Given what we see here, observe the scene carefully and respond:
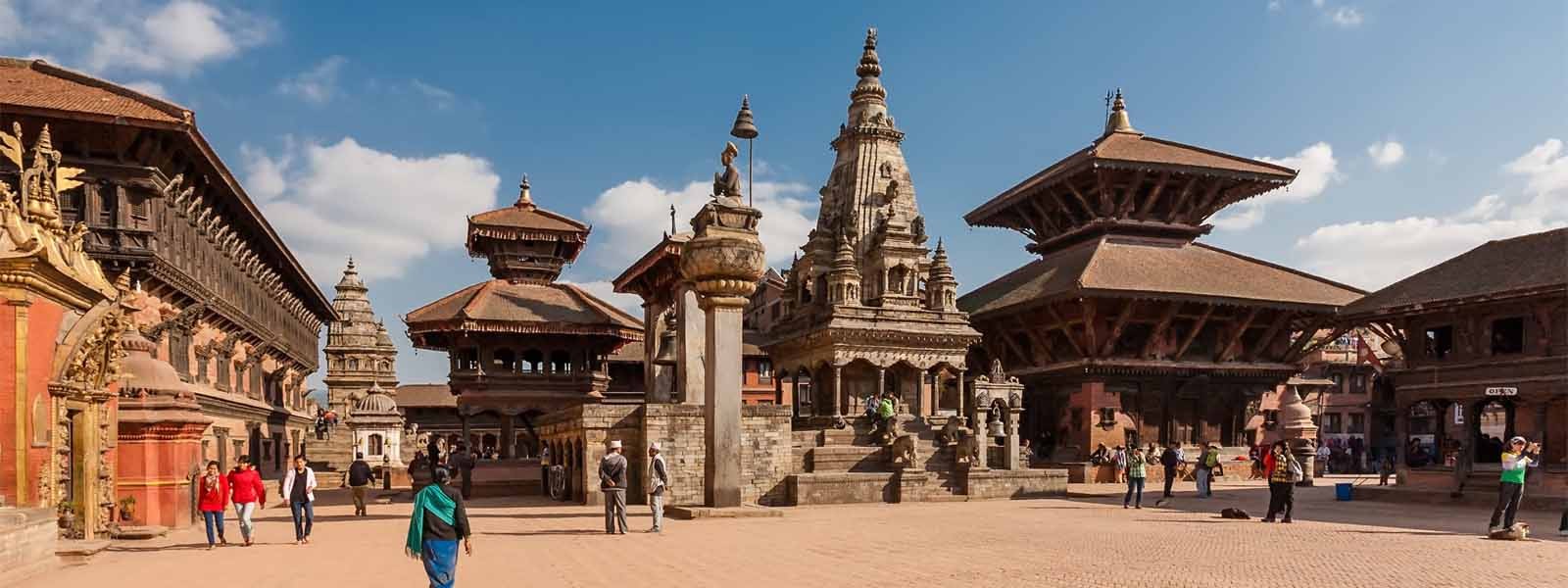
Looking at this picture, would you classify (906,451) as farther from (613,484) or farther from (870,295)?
(870,295)

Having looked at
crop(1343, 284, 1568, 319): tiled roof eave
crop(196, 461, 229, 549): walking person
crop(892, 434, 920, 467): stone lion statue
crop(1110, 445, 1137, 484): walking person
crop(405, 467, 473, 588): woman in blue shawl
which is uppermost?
crop(1343, 284, 1568, 319): tiled roof eave

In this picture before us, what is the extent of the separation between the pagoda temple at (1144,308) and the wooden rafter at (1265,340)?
7 centimetres

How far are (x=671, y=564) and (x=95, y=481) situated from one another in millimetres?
7990

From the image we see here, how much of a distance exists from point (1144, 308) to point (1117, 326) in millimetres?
1357

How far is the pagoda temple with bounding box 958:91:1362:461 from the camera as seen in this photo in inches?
1458

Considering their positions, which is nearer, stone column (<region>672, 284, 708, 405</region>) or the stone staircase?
stone column (<region>672, 284, 708, 405</region>)

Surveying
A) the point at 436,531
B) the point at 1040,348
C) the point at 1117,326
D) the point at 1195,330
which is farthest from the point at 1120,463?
the point at 436,531

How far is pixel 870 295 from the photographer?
1582 inches

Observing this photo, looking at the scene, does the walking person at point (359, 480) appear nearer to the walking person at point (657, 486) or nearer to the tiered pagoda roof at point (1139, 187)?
the walking person at point (657, 486)

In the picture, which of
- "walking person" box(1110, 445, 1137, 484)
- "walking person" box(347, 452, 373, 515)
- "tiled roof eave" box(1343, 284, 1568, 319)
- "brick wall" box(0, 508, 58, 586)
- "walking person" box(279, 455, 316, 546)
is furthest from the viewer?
"walking person" box(1110, 445, 1137, 484)

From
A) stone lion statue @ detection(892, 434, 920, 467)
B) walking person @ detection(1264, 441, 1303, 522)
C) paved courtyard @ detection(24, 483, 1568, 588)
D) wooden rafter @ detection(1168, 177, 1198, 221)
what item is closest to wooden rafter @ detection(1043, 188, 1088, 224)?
wooden rafter @ detection(1168, 177, 1198, 221)

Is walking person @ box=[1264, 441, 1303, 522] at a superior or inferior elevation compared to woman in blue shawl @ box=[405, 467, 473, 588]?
inferior

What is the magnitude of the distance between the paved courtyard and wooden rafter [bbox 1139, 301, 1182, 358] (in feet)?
53.8

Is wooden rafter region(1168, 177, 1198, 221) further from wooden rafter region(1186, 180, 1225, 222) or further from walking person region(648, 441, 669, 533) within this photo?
walking person region(648, 441, 669, 533)
